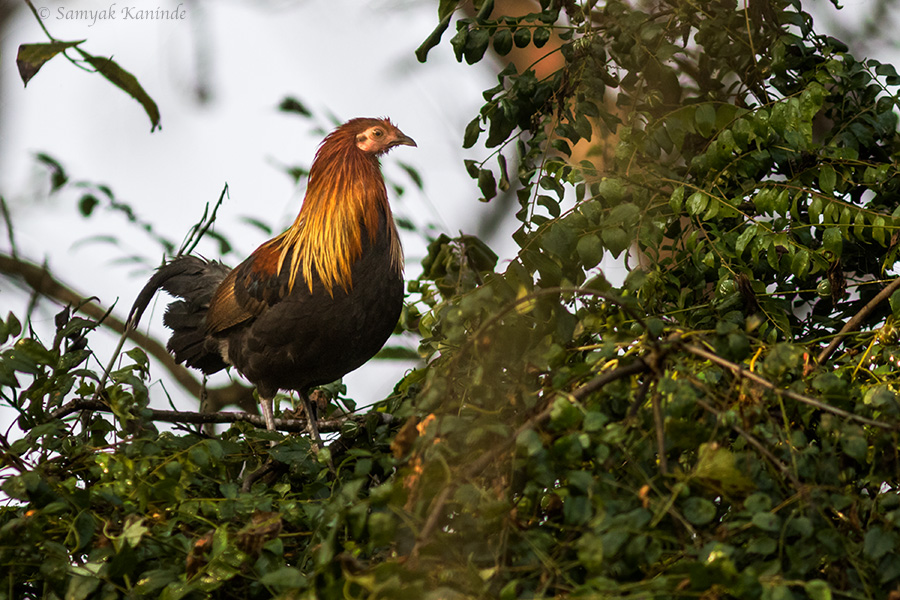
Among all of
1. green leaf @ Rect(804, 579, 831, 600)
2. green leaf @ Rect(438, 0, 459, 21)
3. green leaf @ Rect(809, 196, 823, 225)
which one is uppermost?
green leaf @ Rect(438, 0, 459, 21)

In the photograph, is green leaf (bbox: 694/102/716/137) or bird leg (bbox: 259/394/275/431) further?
bird leg (bbox: 259/394/275/431)

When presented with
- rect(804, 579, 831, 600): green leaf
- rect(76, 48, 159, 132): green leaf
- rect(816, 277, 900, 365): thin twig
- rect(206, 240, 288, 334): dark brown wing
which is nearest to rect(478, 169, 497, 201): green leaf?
rect(816, 277, 900, 365): thin twig

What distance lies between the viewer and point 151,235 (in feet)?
11.0

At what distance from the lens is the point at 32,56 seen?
6.82ft

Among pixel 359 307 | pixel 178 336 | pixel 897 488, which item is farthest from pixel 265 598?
pixel 178 336

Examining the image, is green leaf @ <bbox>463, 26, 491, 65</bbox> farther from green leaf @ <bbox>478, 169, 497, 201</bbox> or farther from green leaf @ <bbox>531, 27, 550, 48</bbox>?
green leaf @ <bbox>478, 169, 497, 201</bbox>

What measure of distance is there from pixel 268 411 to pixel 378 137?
1093mm

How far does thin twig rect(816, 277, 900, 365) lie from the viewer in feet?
5.32

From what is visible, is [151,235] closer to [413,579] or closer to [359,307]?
[359,307]

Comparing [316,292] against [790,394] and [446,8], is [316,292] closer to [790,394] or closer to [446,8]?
[446,8]

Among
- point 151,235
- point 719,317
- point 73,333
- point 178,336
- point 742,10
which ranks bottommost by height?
point 719,317

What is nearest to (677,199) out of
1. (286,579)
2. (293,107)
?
(286,579)

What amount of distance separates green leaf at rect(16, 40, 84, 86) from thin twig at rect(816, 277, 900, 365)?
1.82 m

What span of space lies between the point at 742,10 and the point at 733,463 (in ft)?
4.46
